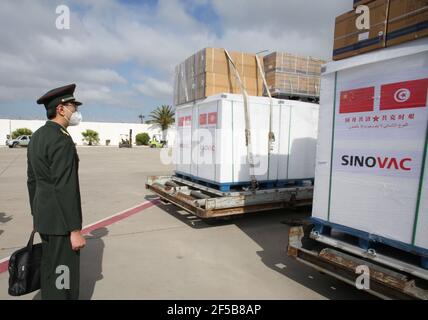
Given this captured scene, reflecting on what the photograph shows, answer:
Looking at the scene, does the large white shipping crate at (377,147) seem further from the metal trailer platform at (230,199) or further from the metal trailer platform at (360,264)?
the metal trailer platform at (230,199)

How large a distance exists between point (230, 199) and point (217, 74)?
2.53 m

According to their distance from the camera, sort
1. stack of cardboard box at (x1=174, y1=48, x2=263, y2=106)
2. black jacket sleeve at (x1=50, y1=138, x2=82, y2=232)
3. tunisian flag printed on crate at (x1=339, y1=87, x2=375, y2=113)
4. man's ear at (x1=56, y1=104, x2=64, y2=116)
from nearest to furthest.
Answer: black jacket sleeve at (x1=50, y1=138, x2=82, y2=232) → man's ear at (x1=56, y1=104, x2=64, y2=116) → tunisian flag printed on crate at (x1=339, y1=87, x2=375, y2=113) → stack of cardboard box at (x1=174, y1=48, x2=263, y2=106)

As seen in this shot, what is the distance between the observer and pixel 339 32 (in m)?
3.23

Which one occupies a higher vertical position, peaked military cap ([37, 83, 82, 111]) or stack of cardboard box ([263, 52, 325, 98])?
stack of cardboard box ([263, 52, 325, 98])

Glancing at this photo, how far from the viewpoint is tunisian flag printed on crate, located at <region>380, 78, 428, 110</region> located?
252cm

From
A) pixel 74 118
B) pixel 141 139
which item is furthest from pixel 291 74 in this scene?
pixel 141 139

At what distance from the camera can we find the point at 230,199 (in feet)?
17.5

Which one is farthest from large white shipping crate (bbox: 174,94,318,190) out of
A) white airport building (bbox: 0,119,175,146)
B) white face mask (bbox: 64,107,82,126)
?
white airport building (bbox: 0,119,175,146)

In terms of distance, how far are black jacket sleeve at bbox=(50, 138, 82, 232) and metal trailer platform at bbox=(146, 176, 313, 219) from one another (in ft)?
9.30

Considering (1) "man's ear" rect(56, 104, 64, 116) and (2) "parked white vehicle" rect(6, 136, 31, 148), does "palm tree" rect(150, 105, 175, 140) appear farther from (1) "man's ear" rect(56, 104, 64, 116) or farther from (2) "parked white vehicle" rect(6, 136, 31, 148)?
(1) "man's ear" rect(56, 104, 64, 116)

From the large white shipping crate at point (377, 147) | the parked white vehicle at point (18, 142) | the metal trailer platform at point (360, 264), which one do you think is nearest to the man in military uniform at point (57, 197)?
the metal trailer platform at point (360, 264)
